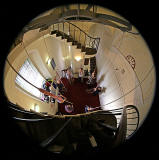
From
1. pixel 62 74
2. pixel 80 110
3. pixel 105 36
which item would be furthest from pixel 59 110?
pixel 105 36

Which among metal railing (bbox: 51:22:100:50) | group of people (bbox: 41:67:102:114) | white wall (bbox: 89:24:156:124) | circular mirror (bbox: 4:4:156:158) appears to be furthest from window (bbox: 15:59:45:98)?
white wall (bbox: 89:24:156:124)

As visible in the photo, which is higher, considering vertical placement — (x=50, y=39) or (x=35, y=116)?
(x=50, y=39)

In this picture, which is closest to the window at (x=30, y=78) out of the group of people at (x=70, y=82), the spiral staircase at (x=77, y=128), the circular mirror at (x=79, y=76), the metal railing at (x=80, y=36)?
the circular mirror at (x=79, y=76)

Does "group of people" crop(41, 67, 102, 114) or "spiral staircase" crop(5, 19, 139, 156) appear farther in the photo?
"group of people" crop(41, 67, 102, 114)

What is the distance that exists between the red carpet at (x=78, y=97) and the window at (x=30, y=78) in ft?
2.83

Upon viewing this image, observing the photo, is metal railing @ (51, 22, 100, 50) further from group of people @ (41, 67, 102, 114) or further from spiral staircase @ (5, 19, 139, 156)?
spiral staircase @ (5, 19, 139, 156)

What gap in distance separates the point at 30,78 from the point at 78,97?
5.39 feet

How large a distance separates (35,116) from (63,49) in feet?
7.71

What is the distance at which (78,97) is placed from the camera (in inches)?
161

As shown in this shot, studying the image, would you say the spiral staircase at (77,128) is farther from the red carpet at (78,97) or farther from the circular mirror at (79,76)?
the red carpet at (78,97)

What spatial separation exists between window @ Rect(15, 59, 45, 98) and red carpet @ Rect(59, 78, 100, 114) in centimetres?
86

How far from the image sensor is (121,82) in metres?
3.70

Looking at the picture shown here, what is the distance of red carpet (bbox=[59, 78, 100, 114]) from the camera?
4020 mm
